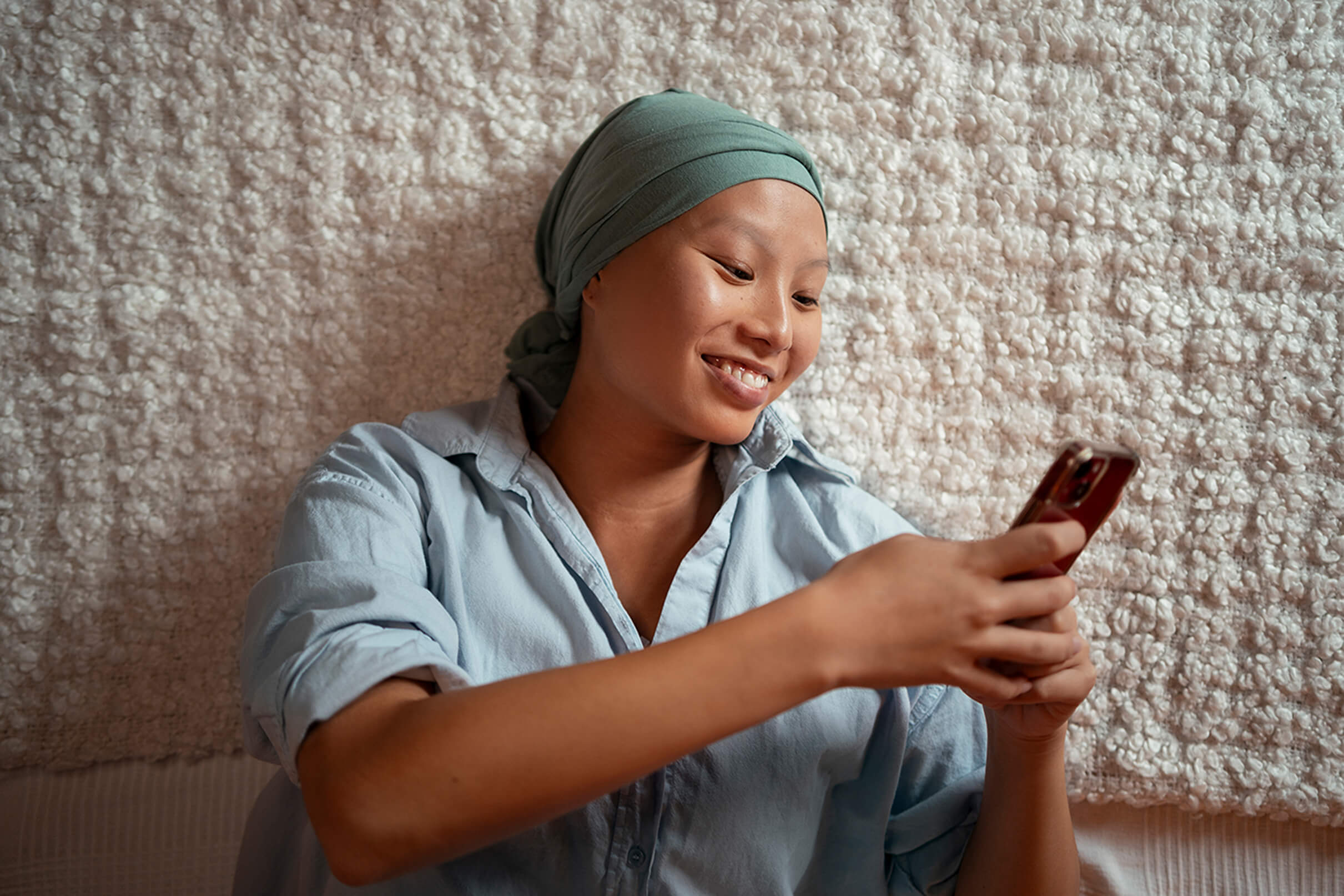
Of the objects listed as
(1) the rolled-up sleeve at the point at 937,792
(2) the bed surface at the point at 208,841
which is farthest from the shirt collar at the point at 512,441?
(2) the bed surface at the point at 208,841

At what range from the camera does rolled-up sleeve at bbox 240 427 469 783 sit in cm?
69

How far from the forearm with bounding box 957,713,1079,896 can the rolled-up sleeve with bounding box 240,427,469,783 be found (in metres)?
0.54

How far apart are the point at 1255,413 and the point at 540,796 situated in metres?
0.93

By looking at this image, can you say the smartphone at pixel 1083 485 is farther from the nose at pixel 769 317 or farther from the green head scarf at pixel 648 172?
the green head scarf at pixel 648 172

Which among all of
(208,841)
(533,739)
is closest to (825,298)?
(533,739)

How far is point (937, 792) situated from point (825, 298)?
587mm

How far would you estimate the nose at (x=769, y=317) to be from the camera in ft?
2.89

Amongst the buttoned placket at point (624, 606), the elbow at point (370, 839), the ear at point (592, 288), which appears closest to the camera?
the elbow at point (370, 839)

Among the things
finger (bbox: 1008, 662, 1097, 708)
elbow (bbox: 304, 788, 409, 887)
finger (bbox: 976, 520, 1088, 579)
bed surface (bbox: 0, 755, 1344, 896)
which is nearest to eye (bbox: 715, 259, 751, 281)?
finger (bbox: 976, 520, 1088, 579)

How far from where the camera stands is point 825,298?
3.65ft

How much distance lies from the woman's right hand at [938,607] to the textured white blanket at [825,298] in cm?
38

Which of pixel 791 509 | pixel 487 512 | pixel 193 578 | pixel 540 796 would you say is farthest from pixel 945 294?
pixel 193 578

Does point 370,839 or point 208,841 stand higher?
point 370,839

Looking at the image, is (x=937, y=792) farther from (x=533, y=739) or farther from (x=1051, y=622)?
(x=533, y=739)
